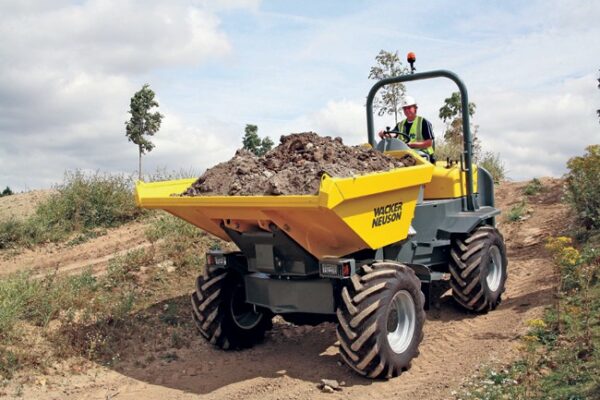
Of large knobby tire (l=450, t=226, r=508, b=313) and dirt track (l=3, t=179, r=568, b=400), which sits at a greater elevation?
large knobby tire (l=450, t=226, r=508, b=313)

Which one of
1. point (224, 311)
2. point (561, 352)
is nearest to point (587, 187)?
point (561, 352)

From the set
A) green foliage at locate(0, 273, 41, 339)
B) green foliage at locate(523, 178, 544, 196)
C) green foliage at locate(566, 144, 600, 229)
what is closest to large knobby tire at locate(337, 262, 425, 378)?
green foliage at locate(0, 273, 41, 339)

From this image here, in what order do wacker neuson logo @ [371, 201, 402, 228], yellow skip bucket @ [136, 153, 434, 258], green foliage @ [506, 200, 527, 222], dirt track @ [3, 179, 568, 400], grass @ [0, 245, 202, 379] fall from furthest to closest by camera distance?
green foliage @ [506, 200, 527, 222], grass @ [0, 245, 202, 379], wacker neuson logo @ [371, 201, 402, 228], dirt track @ [3, 179, 568, 400], yellow skip bucket @ [136, 153, 434, 258]

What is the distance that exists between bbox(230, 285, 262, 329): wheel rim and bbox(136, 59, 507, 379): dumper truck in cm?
1

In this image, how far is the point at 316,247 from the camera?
5301mm

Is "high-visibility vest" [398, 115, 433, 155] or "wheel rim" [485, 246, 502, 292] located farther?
"high-visibility vest" [398, 115, 433, 155]

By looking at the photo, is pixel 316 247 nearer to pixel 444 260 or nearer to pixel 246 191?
pixel 246 191

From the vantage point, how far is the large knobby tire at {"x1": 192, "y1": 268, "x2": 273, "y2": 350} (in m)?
6.12

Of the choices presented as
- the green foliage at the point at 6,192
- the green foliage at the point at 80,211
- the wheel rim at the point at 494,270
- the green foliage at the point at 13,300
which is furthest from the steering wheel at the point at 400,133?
the green foliage at the point at 6,192

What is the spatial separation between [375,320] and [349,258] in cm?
72

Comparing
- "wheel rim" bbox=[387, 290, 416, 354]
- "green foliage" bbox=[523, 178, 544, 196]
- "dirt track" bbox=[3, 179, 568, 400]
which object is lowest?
"dirt track" bbox=[3, 179, 568, 400]

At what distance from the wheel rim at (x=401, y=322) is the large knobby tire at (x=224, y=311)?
158cm

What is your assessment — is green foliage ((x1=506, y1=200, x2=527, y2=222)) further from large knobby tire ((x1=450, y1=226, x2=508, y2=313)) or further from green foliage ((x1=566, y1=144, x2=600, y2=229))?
large knobby tire ((x1=450, y1=226, x2=508, y2=313))

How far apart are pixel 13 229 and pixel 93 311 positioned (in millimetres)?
6100
